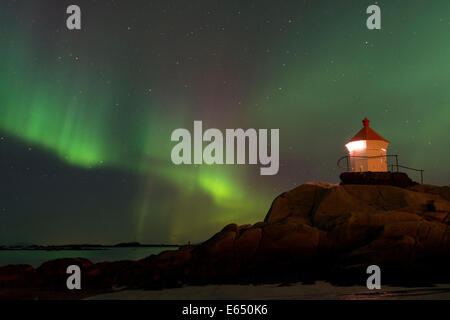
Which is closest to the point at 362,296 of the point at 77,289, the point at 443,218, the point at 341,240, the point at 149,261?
the point at 341,240

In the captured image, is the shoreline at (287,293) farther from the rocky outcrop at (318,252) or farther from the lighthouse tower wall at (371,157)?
the lighthouse tower wall at (371,157)

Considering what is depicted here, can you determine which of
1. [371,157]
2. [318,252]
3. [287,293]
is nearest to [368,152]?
[371,157]

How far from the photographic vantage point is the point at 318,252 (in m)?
18.8

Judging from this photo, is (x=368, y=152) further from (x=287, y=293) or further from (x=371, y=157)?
(x=287, y=293)

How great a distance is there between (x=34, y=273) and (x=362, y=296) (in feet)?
53.2

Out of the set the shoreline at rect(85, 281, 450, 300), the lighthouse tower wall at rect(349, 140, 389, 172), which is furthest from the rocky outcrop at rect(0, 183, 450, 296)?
the lighthouse tower wall at rect(349, 140, 389, 172)

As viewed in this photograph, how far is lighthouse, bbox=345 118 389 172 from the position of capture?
1090 inches

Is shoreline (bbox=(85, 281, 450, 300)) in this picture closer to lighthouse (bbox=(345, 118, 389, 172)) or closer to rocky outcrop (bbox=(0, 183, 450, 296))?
rocky outcrop (bbox=(0, 183, 450, 296))

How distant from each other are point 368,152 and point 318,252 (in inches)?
465

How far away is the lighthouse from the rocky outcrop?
553 cm

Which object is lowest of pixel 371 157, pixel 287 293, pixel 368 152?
pixel 287 293

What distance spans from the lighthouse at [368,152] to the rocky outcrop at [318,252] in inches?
218

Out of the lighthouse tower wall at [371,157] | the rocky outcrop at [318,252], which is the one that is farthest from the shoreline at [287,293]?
the lighthouse tower wall at [371,157]

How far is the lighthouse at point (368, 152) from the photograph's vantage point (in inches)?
1090
